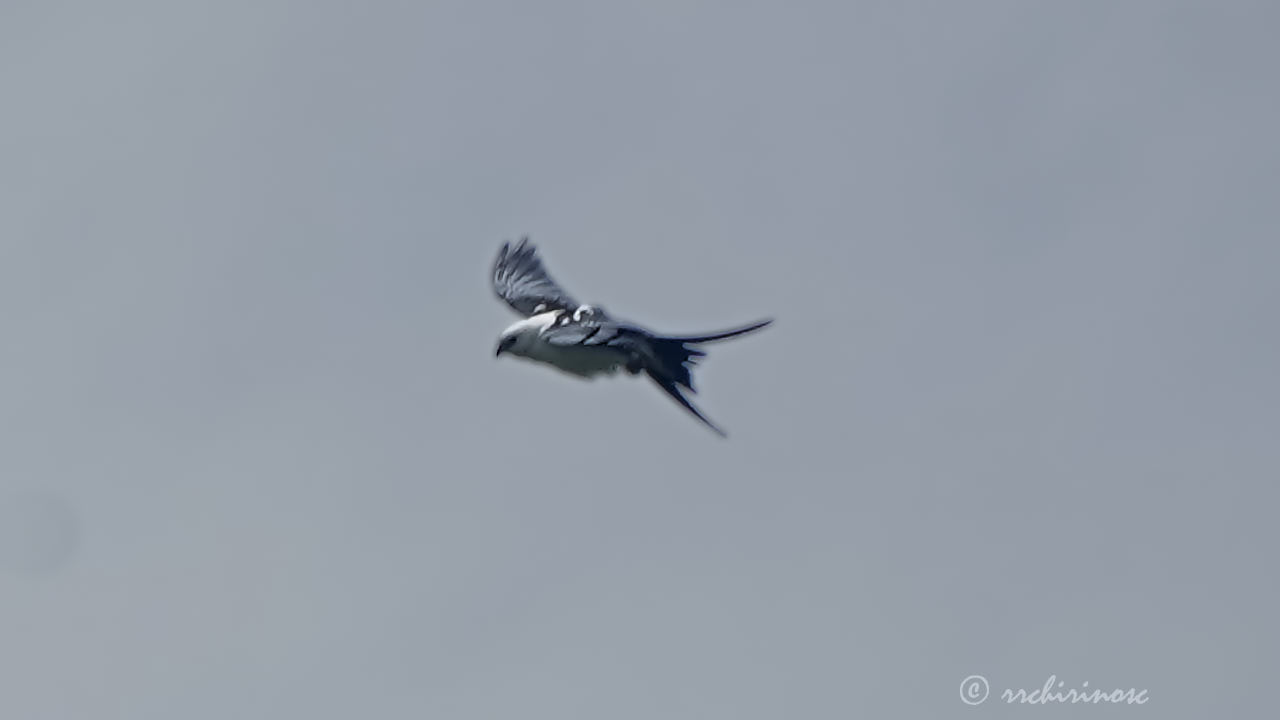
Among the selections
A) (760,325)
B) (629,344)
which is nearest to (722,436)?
(760,325)

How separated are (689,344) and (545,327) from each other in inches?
172

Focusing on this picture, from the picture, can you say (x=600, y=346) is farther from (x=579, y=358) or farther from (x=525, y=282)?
(x=525, y=282)

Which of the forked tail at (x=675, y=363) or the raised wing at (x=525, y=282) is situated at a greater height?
the raised wing at (x=525, y=282)

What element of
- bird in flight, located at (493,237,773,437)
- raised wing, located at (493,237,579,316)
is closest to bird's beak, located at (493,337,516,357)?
bird in flight, located at (493,237,773,437)

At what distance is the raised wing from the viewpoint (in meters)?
40.1

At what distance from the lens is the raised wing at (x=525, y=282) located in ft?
131

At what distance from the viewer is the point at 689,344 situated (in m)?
31.7

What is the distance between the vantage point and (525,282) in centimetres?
4156

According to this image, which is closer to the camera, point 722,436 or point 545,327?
point 722,436

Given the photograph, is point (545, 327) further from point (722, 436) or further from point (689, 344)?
point (722, 436)

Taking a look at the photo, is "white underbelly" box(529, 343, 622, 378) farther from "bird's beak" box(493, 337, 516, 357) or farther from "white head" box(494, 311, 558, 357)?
"bird's beak" box(493, 337, 516, 357)

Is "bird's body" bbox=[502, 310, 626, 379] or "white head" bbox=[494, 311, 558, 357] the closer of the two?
"bird's body" bbox=[502, 310, 626, 379]

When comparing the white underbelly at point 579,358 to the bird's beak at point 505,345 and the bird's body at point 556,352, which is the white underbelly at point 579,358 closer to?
the bird's body at point 556,352

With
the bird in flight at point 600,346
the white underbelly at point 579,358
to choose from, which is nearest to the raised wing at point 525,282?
the bird in flight at point 600,346
